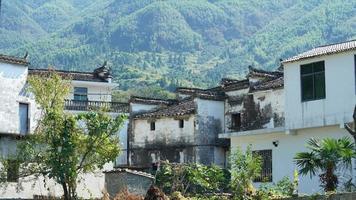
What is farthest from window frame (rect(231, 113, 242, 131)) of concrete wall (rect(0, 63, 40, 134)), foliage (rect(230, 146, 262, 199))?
foliage (rect(230, 146, 262, 199))

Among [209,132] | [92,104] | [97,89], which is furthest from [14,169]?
[97,89]

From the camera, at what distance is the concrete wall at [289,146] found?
91.1 feet

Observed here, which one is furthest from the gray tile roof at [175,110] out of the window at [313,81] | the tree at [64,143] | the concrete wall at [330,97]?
the tree at [64,143]

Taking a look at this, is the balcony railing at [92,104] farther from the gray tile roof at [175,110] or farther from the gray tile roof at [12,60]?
the gray tile roof at [12,60]

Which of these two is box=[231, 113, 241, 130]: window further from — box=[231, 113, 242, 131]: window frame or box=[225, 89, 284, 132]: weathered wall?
box=[225, 89, 284, 132]: weathered wall

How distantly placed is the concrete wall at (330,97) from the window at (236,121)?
21.2 metres

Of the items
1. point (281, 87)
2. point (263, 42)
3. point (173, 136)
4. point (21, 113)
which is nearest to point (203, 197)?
A: point (21, 113)

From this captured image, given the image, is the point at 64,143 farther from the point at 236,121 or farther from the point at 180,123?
the point at 236,121

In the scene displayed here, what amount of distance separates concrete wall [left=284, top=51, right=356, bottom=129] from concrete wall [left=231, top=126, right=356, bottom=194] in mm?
472

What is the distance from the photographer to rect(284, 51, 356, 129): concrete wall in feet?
88.2

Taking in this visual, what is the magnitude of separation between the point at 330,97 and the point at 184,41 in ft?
510

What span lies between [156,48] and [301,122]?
150 m

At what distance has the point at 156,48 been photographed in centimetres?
17725

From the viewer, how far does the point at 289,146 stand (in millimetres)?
30078
